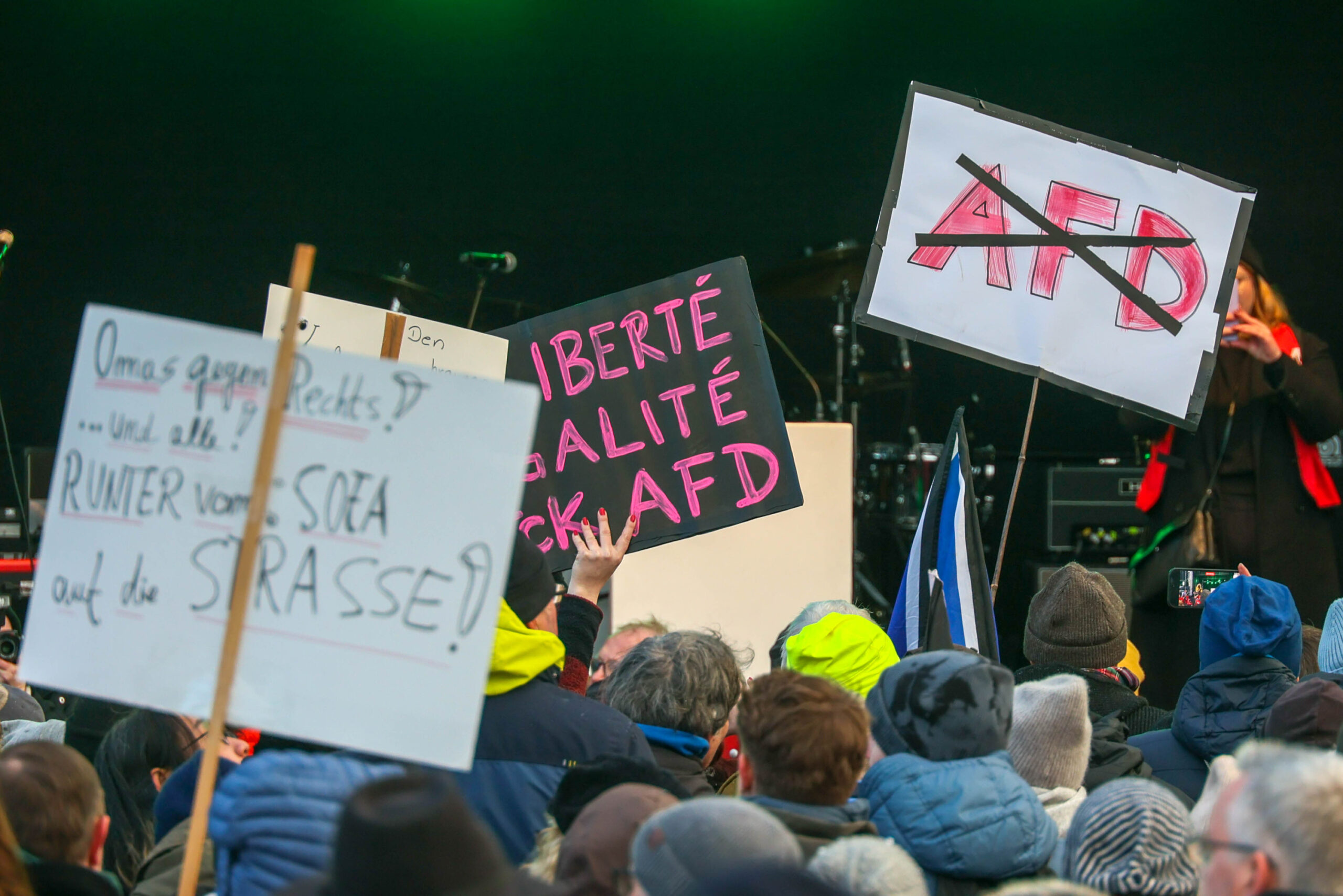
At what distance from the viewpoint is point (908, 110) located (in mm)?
3221

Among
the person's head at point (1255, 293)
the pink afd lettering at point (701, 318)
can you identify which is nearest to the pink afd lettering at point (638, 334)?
the pink afd lettering at point (701, 318)

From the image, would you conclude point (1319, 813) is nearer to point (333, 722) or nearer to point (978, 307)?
point (333, 722)

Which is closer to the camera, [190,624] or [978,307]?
[190,624]

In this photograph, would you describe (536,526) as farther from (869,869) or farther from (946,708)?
(869,869)

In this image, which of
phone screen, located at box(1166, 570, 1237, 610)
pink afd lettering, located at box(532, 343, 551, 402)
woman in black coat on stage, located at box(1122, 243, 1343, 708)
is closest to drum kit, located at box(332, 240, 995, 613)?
woman in black coat on stage, located at box(1122, 243, 1343, 708)

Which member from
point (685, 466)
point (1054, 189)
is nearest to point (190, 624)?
point (685, 466)

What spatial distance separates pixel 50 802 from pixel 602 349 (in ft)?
6.27

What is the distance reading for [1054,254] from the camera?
3.26 meters

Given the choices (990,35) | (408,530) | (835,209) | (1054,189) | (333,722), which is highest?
(990,35)

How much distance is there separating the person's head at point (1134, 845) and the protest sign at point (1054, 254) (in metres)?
1.73

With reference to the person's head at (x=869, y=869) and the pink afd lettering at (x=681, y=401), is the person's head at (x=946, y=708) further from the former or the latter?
the pink afd lettering at (x=681, y=401)

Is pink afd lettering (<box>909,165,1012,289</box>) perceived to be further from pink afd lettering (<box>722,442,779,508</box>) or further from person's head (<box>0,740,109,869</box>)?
person's head (<box>0,740,109,869</box>)

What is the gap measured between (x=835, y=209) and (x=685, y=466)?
3.96 metres

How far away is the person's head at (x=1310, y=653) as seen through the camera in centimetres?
321
